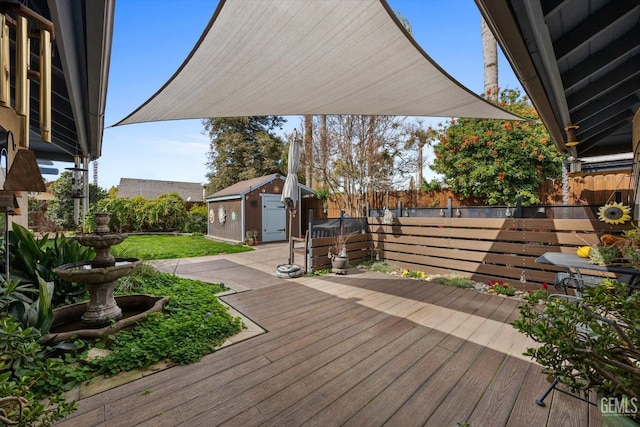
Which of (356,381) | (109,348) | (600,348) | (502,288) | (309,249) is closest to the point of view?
(600,348)

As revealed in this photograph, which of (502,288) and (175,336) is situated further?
(502,288)

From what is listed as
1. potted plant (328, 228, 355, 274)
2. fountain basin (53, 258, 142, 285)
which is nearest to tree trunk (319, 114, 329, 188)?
potted plant (328, 228, 355, 274)

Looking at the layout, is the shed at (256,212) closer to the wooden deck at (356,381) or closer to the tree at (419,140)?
the tree at (419,140)

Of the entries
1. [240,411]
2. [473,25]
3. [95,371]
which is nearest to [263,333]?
[240,411]

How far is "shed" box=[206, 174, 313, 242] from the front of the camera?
33.7ft

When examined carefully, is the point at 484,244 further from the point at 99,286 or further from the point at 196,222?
the point at 196,222

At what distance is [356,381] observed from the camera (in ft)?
6.17

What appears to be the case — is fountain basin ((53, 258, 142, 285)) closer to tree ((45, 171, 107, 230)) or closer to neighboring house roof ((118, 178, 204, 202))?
tree ((45, 171, 107, 230))

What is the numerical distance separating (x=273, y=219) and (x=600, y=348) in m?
10.6

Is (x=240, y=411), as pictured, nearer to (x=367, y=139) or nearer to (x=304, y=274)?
(x=304, y=274)

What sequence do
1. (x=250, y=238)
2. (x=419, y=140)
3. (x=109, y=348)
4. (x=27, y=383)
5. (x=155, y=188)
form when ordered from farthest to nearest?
(x=155, y=188) → (x=250, y=238) → (x=419, y=140) → (x=109, y=348) → (x=27, y=383)

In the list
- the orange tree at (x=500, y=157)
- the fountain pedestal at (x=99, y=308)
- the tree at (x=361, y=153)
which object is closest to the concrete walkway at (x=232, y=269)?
the fountain pedestal at (x=99, y=308)

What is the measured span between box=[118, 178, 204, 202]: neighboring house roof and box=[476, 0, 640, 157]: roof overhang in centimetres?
2023

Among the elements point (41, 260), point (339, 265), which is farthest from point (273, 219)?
point (41, 260)
